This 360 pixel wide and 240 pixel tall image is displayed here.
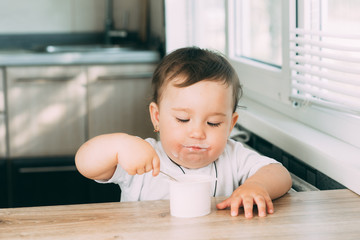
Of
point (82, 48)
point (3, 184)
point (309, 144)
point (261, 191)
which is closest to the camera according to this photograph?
point (261, 191)

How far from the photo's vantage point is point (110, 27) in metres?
3.85

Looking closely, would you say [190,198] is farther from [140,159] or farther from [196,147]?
[196,147]

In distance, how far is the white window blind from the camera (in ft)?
4.26

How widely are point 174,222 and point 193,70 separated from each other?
1.35ft

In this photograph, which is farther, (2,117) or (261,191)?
(2,117)

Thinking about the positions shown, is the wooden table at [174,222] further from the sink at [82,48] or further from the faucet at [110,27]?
the faucet at [110,27]

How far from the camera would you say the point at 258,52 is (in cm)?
215

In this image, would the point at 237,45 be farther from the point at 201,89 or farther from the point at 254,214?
the point at 254,214

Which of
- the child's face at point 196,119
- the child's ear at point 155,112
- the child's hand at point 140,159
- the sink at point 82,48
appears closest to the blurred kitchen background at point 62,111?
the sink at point 82,48

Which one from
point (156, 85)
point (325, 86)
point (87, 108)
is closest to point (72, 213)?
point (156, 85)

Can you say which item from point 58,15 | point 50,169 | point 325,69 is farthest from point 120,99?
point 325,69

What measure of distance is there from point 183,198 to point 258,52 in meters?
1.27

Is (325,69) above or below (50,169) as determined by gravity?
above

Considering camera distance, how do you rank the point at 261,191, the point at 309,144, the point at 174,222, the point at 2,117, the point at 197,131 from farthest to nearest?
the point at 2,117 → the point at 309,144 → the point at 197,131 → the point at 261,191 → the point at 174,222
